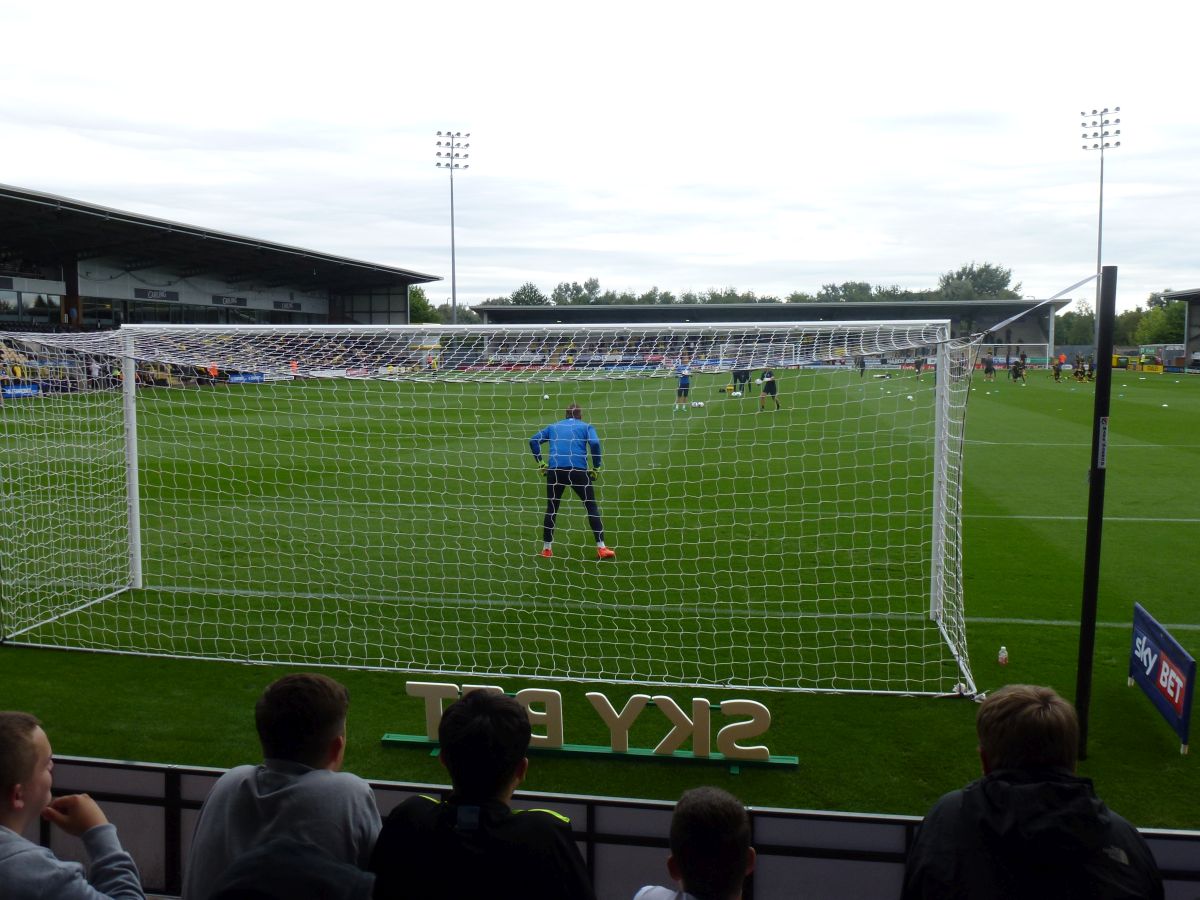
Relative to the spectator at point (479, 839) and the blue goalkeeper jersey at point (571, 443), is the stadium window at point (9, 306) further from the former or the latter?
the spectator at point (479, 839)

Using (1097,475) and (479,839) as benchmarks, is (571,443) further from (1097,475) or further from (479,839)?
(479,839)

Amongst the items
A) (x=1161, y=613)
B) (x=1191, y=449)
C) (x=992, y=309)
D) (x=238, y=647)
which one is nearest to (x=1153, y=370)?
(x=992, y=309)

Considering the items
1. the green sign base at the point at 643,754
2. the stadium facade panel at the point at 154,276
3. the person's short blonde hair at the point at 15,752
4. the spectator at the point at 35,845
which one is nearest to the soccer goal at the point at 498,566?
→ the green sign base at the point at 643,754

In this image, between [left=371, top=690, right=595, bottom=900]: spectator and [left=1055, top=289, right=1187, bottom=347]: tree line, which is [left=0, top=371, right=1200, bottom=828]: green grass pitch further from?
[left=1055, top=289, right=1187, bottom=347]: tree line

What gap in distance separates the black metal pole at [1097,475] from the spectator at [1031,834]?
3000 millimetres

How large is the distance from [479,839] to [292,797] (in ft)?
2.02

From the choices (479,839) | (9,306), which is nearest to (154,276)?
(9,306)

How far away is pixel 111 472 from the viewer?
14.3m

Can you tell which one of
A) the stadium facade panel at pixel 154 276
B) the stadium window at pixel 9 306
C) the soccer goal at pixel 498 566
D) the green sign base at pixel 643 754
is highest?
the stadium facade panel at pixel 154 276

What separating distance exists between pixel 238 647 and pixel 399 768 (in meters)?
2.85

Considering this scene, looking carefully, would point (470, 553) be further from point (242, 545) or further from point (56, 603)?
point (56, 603)

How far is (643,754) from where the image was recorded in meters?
5.60

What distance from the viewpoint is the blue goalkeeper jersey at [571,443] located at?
9859 millimetres

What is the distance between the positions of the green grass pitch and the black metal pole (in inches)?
24.7
